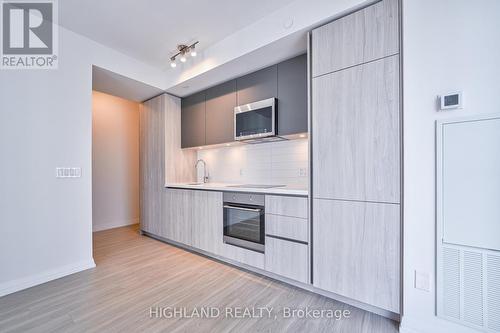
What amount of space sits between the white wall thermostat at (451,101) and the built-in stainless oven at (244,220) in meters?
1.55

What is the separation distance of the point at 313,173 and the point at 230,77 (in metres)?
1.76

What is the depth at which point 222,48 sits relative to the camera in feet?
8.27

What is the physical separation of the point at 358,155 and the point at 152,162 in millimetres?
3057

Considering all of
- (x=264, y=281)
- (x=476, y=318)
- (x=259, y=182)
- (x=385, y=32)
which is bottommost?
(x=264, y=281)

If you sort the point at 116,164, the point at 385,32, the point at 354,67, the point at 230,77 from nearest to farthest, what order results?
1. the point at 385,32
2. the point at 354,67
3. the point at 230,77
4. the point at 116,164

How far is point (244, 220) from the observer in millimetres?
2393

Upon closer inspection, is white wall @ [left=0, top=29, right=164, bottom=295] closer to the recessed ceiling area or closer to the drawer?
the recessed ceiling area

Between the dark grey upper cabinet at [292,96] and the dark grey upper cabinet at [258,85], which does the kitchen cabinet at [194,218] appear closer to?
the dark grey upper cabinet at [292,96]

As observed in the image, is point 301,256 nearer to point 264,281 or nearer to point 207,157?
point 264,281

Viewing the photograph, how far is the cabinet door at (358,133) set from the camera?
1552mm

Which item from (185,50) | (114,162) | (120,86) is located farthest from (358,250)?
(114,162)

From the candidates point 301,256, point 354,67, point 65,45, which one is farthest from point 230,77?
point 301,256

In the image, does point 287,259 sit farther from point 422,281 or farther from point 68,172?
point 68,172

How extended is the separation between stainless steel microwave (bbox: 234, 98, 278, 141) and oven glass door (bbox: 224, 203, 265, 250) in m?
0.85
